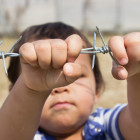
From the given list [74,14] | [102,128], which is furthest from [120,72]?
[74,14]

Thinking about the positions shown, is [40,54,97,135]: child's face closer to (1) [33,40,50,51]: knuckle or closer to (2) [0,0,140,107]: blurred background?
(1) [33,40,50,51]: knuckle

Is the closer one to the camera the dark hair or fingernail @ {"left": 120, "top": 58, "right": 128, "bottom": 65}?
fingernail @ {"left": 120, "top": 58, "right": 128, "bottom": 65}

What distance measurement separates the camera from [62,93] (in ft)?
3.13

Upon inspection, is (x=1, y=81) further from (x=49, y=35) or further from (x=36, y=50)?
(x=36, y=50)

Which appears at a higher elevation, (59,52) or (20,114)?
(59,52)

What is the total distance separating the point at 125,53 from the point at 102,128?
0.58m

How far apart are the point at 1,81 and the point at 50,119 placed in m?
2.44

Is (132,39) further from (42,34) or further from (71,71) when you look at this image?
(42,34)

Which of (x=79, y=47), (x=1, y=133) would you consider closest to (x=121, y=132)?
(x=1, y=133)

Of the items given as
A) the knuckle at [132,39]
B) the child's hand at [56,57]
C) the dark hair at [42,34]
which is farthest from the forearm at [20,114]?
the dark hair at [42,34]

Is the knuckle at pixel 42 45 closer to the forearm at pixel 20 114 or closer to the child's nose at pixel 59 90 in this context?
the forearm at pixel 20 114

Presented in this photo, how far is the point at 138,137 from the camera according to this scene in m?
0.90

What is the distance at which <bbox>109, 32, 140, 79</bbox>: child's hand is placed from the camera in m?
0.55

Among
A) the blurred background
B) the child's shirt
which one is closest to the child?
the child's shirt
